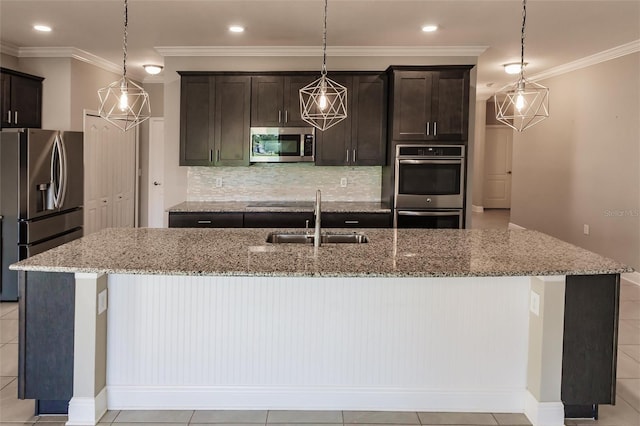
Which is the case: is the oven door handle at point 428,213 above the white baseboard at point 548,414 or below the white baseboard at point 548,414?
above

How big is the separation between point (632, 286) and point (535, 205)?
2505mm

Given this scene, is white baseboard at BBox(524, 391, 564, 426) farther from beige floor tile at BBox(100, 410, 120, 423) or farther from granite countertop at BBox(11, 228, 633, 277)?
beige floor tile at BBox(100, 410, 120, 423)

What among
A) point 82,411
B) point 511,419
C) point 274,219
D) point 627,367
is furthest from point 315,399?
point 274,219

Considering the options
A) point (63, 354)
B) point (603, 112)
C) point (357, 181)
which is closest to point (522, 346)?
point (63, 354)

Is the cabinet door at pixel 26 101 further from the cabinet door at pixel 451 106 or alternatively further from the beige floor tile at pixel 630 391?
the beige floor tile at pixel 630 391

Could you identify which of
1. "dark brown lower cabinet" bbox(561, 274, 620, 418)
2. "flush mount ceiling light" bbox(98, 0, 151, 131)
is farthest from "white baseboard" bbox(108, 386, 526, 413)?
"flush mount ceiling light" bbox(98, 0, 151, 131)

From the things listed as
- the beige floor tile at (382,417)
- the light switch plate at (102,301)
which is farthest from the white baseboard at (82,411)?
the beige floor tile at (382,417)

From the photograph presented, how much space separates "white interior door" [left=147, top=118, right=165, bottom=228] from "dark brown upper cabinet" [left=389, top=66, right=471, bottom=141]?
4.10 m

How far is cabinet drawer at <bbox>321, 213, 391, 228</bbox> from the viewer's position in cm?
521

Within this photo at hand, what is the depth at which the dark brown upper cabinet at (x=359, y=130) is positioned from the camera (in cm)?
539

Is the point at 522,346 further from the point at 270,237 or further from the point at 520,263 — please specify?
the point at 270,237

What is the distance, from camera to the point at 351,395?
9.32 ft

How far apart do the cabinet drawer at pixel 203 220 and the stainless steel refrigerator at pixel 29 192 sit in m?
1.14

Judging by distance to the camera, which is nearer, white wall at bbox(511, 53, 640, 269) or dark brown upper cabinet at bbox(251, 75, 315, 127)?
dark brown upper cabinet at bbox(251, 75, 315, 127)
